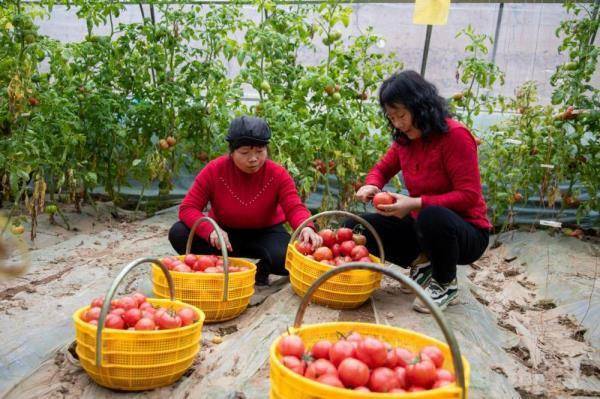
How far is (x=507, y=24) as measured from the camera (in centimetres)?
510

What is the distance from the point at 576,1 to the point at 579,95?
0.87m

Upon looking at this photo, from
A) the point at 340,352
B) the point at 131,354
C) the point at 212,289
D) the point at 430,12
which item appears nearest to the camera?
the point at 340,352

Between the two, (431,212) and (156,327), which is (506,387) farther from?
(156,327)

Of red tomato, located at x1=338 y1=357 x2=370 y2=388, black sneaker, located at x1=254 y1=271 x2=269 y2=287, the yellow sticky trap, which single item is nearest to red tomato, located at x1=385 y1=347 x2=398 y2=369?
red tomato, located at x1=338 y1=357 x2=370 y2=388

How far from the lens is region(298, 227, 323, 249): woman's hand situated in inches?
118

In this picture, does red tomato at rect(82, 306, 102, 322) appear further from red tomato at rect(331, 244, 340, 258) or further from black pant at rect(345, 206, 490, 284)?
black pant at rect(345, 206, 490, 284)

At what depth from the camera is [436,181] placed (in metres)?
2.92

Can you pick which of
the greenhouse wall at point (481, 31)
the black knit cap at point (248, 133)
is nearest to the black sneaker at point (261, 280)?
the black knit cap at point (248, 133)

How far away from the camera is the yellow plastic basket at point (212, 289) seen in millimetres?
2684

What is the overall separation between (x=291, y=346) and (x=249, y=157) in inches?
58.2

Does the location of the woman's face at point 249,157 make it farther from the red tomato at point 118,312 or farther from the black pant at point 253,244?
the red tomato at point 118,312

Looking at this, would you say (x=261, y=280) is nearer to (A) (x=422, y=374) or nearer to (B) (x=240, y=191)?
(B) (x=240, y=191)

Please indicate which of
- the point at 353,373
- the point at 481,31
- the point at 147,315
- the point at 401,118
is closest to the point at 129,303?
the point at 147,315

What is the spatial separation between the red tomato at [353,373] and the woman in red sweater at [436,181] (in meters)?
1.23
